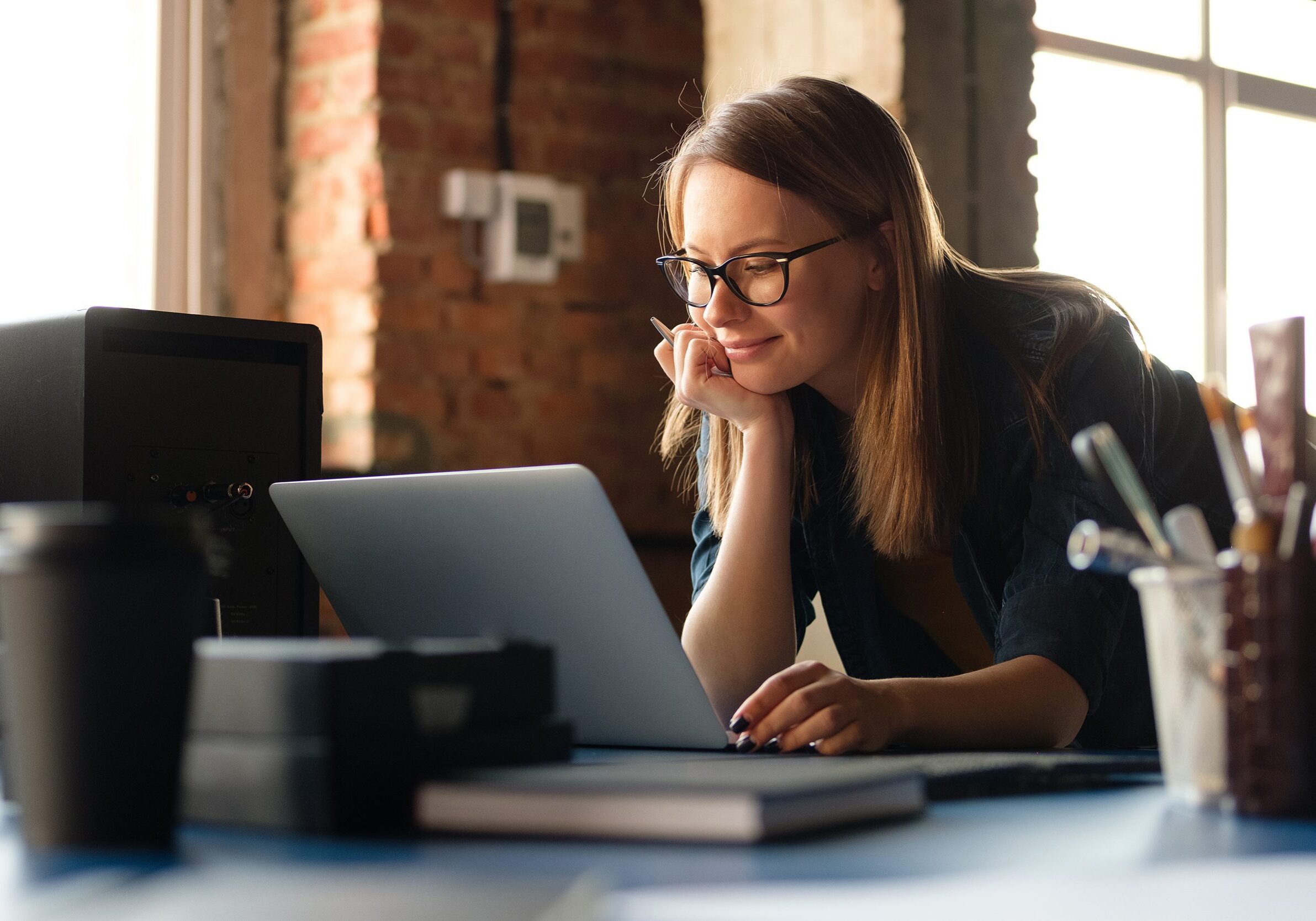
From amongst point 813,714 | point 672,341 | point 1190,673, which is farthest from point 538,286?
point 1190,673

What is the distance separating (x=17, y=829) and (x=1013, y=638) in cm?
81

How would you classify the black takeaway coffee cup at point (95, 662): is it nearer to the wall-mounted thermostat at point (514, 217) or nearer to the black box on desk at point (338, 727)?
the black box on desk at point (338, 727)

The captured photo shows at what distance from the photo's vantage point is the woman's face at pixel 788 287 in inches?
60.2

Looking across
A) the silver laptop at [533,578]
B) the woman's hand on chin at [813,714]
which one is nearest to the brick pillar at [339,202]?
the silver laptop at [533,578]

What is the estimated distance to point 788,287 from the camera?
154 centimetres

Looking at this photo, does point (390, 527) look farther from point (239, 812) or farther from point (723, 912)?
point (723, 912)

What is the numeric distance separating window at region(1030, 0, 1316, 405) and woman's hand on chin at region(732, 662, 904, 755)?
96.5 inches

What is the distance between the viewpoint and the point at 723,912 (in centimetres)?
47

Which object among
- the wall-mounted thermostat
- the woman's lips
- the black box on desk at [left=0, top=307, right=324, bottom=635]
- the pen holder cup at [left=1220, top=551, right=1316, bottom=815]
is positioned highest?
the wall-mounted thermostat

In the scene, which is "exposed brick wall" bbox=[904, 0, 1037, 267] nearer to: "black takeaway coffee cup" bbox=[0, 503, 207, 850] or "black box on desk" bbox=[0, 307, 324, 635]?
"black box on desk" bbox=[0, 307, 324, 635]

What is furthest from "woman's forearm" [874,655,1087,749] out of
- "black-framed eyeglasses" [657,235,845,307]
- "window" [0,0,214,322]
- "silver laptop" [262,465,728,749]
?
"window" [0,0,214,322]

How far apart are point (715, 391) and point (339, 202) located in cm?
147

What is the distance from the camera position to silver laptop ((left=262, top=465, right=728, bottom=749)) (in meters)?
0.92

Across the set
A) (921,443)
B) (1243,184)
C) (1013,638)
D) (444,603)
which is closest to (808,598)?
(921,443)
